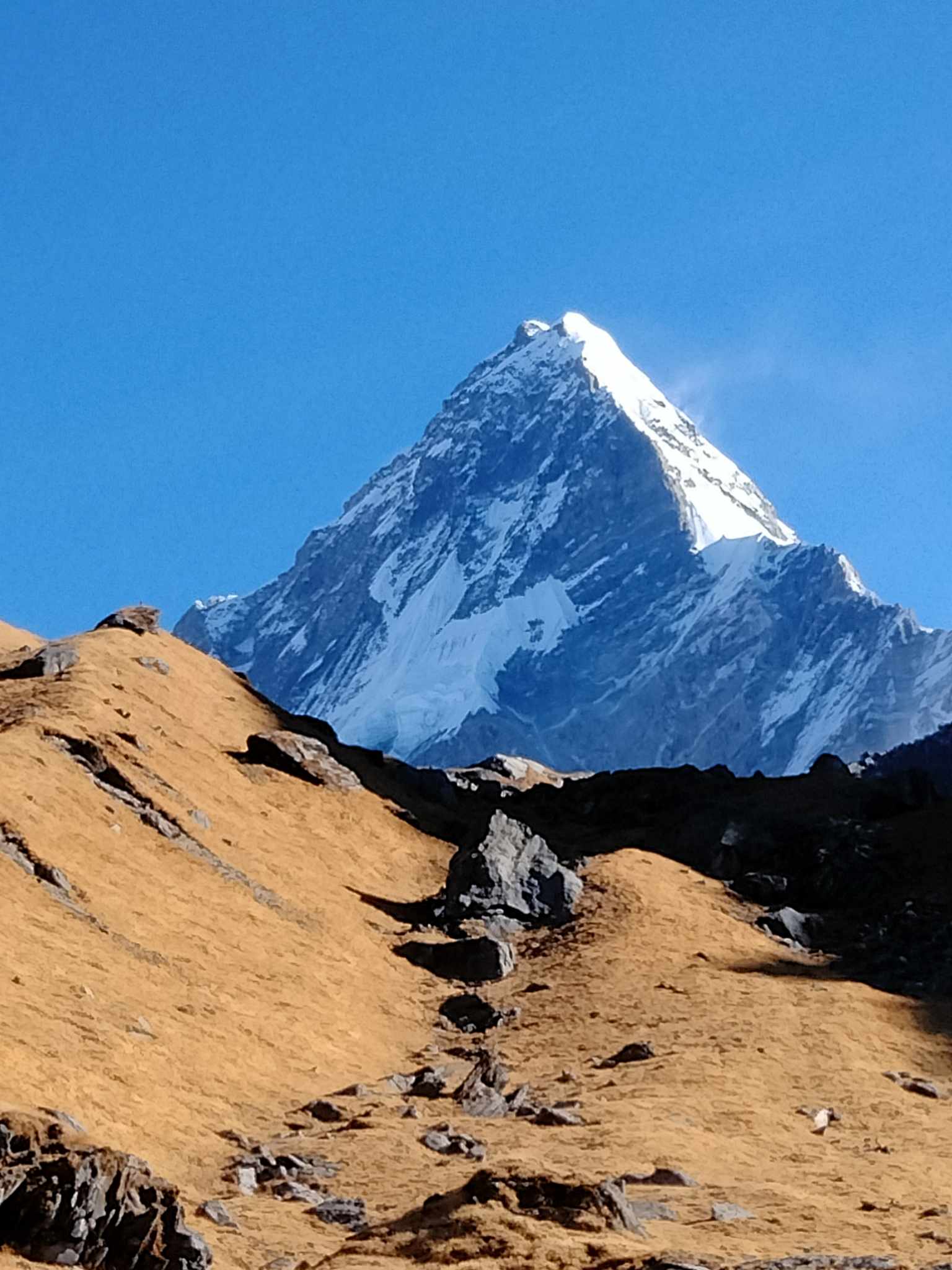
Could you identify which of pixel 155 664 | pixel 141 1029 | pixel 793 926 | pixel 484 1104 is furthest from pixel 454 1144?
pixel 155 664

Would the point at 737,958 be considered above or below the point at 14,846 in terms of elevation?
above

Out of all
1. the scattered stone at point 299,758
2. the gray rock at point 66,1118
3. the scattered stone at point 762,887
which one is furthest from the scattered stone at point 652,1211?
the scattered stone at point 299,758

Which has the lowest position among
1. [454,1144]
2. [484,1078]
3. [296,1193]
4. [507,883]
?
[296,1193]

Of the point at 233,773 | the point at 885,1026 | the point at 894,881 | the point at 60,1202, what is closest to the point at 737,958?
the point at 885,1026

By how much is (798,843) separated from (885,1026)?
13.8 metres

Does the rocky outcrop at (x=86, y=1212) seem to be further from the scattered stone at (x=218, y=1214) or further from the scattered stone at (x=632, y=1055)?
the scattered stone at (x=632, y=1055)

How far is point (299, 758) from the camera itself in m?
47.2

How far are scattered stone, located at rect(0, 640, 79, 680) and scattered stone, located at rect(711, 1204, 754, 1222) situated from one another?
27.4 m

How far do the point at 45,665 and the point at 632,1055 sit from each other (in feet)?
68.4

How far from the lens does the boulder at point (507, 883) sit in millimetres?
40281

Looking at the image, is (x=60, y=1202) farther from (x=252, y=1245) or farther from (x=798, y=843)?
(x=798, y=843)

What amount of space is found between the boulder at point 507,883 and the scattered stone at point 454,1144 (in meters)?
16.0

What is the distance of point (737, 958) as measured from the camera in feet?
127

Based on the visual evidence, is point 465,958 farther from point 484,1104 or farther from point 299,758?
point 299,758
